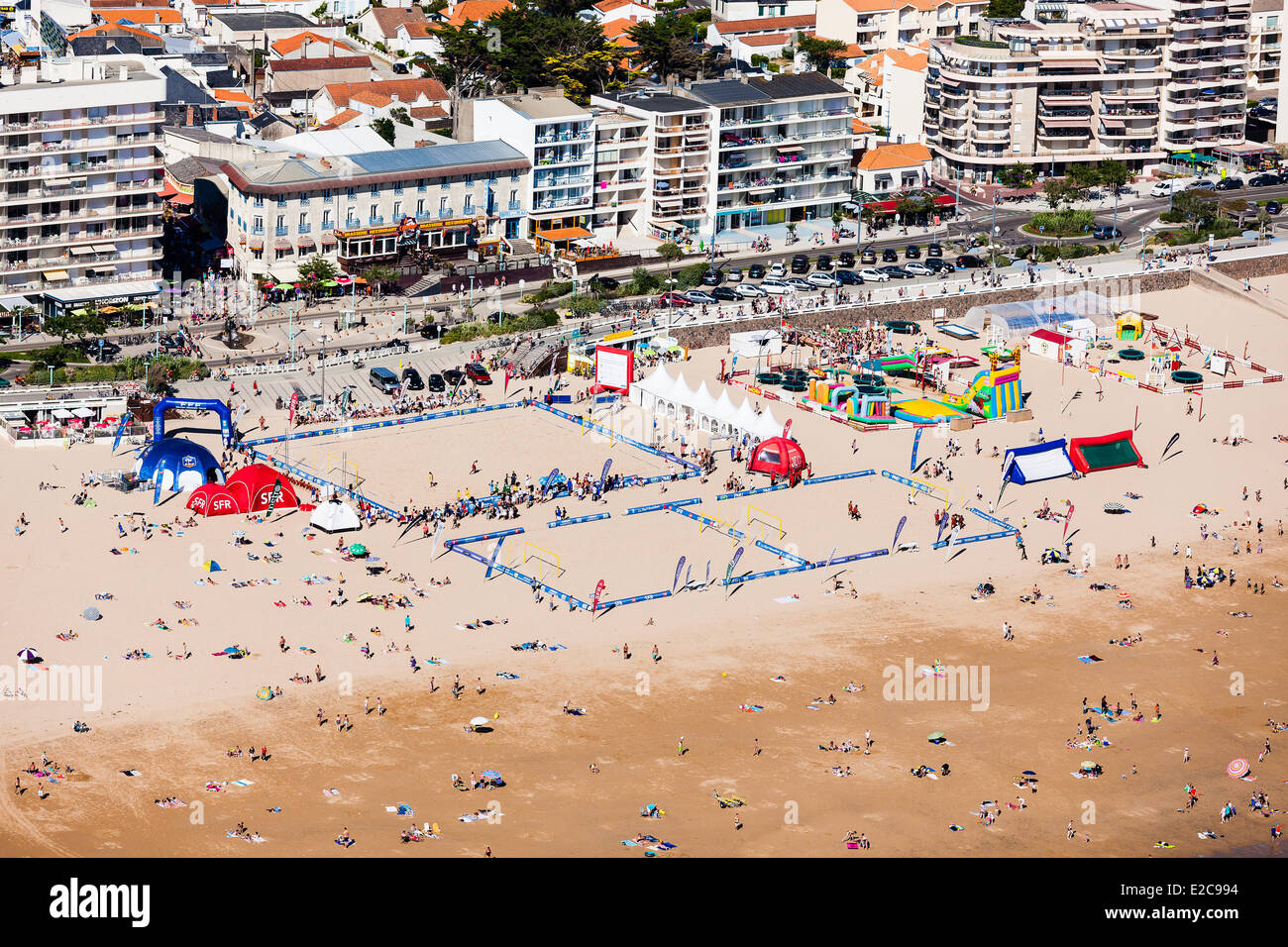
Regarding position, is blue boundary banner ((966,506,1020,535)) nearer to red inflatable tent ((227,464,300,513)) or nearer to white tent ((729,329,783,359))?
white tent ((729,329,783,359))

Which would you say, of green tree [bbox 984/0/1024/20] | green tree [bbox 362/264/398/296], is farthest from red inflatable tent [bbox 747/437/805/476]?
green tree [bbox 984/0/1024/20]

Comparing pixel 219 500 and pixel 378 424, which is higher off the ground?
pixel 378 424

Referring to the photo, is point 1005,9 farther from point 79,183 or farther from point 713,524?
point 713,524

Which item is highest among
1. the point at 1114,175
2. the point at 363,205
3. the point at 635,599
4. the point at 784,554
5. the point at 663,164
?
the point at 663,164

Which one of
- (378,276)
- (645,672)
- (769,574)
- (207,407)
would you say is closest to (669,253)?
(378,276)

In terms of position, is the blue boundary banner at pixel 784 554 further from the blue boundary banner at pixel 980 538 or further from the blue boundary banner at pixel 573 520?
the blue boundary banner at pixel 573 520

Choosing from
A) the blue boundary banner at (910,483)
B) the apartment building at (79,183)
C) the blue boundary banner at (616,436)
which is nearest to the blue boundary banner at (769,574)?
the blue boundary banner at (910,483)

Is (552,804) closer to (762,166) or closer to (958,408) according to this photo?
(958,408)
